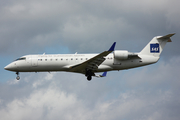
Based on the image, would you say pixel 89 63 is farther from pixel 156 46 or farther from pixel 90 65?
pixel 156 46

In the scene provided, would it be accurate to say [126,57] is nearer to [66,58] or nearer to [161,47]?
[161,47]

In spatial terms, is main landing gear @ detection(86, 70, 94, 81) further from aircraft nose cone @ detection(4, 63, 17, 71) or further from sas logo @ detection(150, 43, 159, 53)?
aircraft nose cone @ detection(4, 63, 17, 71)

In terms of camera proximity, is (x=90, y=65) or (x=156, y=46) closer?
(x=90, y=65)

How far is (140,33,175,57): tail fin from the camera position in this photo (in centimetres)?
3769

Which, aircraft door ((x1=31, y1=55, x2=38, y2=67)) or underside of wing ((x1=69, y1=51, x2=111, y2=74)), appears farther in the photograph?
aircraft door ((x1=31, y1=55, x2=38, y2=67))

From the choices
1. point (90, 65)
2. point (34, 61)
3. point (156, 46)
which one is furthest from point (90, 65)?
point (156, 46)

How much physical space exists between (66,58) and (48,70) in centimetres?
287

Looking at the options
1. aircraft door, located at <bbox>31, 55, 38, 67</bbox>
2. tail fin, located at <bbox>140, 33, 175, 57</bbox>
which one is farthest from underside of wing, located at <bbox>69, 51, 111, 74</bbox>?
tail fin, located at <bbox>140, 33, 175, 57</bbox>

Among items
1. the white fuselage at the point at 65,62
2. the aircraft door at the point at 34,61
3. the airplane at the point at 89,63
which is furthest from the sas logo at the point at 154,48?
the aircraft door at the point at 34,61

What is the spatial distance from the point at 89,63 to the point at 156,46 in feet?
31.2

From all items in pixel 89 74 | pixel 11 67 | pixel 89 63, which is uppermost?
pixel 89 63

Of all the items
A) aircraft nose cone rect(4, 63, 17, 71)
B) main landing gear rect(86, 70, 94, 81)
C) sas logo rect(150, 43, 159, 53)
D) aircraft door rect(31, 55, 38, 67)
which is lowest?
main landing gear rect(86, 70, 94, 81)

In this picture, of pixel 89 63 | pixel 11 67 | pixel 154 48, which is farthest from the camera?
pixel 11 67

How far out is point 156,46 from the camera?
37938 millimetres
